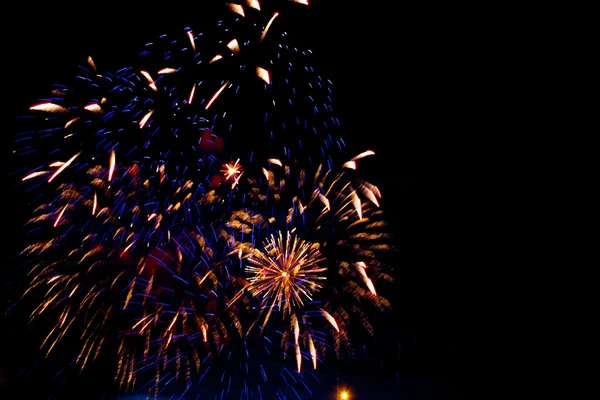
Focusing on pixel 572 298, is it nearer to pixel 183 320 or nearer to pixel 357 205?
pixel 357 205

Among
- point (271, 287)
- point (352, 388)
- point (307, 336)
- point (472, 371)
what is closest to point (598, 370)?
point (472, 371)

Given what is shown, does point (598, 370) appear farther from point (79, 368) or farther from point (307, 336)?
point (79, 368)

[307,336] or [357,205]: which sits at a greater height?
[357,205]

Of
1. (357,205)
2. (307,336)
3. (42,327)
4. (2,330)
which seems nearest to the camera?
(357,205)

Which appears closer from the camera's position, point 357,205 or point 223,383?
point 357,205

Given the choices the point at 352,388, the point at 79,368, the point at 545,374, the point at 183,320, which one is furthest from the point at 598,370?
the point at 79,368

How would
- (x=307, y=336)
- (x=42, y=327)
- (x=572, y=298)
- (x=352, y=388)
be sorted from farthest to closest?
1. (x=352, y=388)
2. (x=572, y=298)
3. (x=42, y=327)
4. (x=307, y=336)

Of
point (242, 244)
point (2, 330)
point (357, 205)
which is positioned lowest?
point (2, 330)

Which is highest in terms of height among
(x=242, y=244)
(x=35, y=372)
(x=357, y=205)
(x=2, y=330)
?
(x=357, y=205)

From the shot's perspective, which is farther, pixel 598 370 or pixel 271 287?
pixel 598 370
